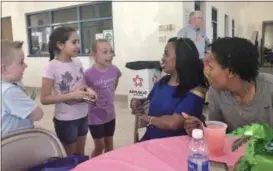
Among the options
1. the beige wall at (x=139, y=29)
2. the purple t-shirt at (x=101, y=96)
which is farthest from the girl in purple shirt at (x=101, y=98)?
the beige wall at (x=139, y=29)

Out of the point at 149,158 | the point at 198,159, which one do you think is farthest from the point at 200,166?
the point at 149,158

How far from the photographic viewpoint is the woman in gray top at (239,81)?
1.46m

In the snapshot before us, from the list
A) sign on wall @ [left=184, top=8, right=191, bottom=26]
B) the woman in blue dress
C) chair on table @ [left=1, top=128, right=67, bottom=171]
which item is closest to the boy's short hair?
chair on table @ [left=1, top=128, right=67, bottom=171]

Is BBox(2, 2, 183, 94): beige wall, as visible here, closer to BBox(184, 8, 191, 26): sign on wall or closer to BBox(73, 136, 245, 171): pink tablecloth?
BBox(184, 8, 191, 26): sign on wall

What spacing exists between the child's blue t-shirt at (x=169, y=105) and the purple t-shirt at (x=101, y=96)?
66cm

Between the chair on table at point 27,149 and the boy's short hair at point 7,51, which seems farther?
the boy's short hair at point 7,51

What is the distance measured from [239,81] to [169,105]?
0.42 meters

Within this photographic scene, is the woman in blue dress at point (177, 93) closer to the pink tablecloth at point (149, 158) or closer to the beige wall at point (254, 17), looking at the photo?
the pink tablecloth at point (149, 158)

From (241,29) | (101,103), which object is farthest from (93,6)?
(241,29)

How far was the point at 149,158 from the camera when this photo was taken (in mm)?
1168

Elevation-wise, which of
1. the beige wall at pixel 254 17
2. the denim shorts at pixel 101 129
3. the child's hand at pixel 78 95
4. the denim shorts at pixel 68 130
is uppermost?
the beige wall at pixel 254 17

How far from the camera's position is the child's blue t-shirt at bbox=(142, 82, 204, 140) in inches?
64.5

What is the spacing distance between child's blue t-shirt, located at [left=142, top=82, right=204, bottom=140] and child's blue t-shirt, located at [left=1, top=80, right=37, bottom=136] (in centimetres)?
71

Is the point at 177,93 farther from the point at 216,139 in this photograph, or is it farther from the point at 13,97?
the point at 13,97
